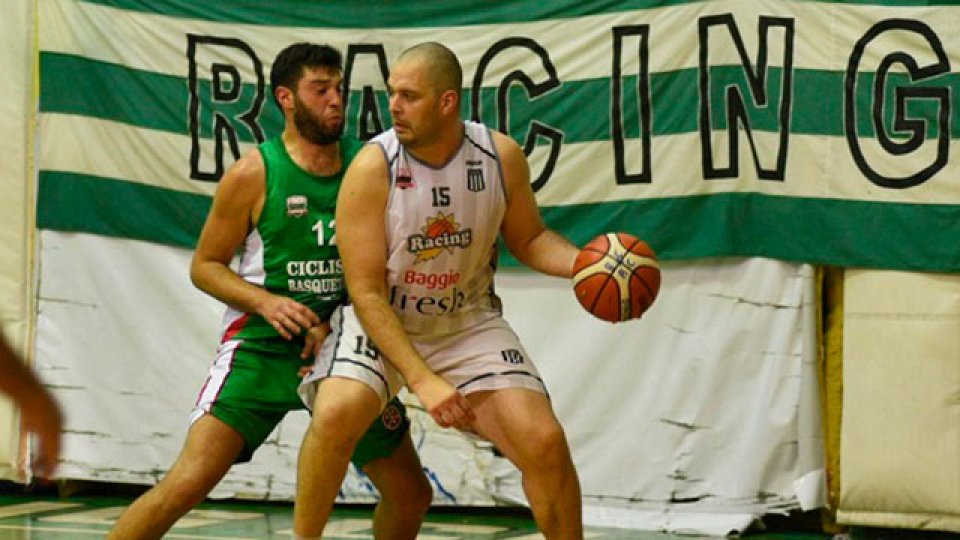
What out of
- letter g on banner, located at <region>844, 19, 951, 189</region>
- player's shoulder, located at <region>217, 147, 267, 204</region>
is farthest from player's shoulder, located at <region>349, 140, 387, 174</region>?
letter g on banner, located at <region>844, 19, 951, 189</region>

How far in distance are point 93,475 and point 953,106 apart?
536 centimetres

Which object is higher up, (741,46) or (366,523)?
(741,46)

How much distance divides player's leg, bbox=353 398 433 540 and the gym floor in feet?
6.74

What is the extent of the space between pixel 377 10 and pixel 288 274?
10.5 feet

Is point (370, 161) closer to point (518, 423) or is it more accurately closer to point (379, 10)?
point (518, 423)

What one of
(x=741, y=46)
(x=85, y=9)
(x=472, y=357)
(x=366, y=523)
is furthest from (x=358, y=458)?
(x=85, y=9)

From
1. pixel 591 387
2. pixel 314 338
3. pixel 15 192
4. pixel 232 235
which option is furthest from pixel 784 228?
pixel 15 192

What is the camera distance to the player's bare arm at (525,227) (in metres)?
7.11

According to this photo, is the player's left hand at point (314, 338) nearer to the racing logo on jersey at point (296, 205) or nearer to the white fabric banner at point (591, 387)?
the racing logo on jersey at point (296, 205)

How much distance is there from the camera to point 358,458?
730cm

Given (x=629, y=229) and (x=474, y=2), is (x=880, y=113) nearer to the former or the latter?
(x=629, y=229)

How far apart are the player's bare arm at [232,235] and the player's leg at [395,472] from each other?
51 centimetres

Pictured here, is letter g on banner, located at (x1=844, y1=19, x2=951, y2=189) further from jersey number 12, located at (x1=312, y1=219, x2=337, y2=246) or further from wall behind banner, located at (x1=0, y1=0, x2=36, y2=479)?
wall behind banner, located at (x1=0, y1=0, x2=36, y2=479)

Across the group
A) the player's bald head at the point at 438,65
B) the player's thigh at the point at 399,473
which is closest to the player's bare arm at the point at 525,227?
the player's bald head at the point at 438,65
